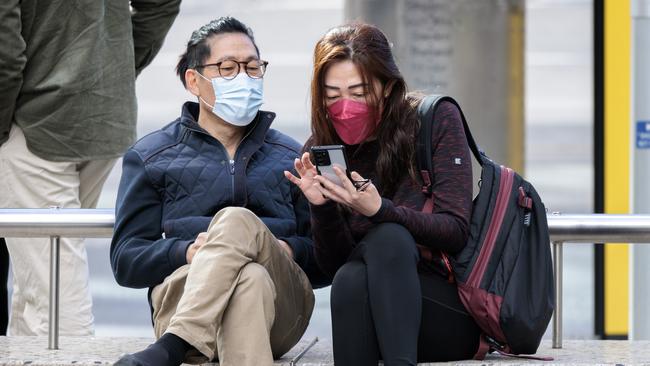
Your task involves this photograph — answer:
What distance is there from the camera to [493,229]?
3.66 meters

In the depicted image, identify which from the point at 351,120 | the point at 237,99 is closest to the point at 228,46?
the point at 237,99

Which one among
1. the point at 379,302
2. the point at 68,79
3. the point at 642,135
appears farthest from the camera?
the point at 642,135

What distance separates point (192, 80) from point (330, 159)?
2.66 feet

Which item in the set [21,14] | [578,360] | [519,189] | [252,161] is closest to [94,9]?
[21,14]

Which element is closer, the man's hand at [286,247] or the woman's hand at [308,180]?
the woman's hand at [308,180]

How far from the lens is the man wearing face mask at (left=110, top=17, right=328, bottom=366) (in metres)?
3.53

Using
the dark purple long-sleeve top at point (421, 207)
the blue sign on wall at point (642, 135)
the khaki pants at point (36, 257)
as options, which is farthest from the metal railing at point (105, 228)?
the blue sign on wall at point (642, 135)

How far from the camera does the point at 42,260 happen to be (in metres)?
4.75

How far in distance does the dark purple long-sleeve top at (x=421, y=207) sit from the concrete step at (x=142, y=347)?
0.32 m

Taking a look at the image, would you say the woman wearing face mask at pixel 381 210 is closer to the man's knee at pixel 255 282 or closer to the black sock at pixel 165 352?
the man's knee at pixel 255 282

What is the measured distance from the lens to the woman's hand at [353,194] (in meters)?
3.50

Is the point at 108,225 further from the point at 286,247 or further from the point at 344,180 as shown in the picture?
the point at 344,180

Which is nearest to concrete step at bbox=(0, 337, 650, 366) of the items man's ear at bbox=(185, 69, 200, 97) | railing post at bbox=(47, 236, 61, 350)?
railing post at bbox=(47, 236, 61, 350)

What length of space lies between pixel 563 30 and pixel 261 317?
21771 millimetres
